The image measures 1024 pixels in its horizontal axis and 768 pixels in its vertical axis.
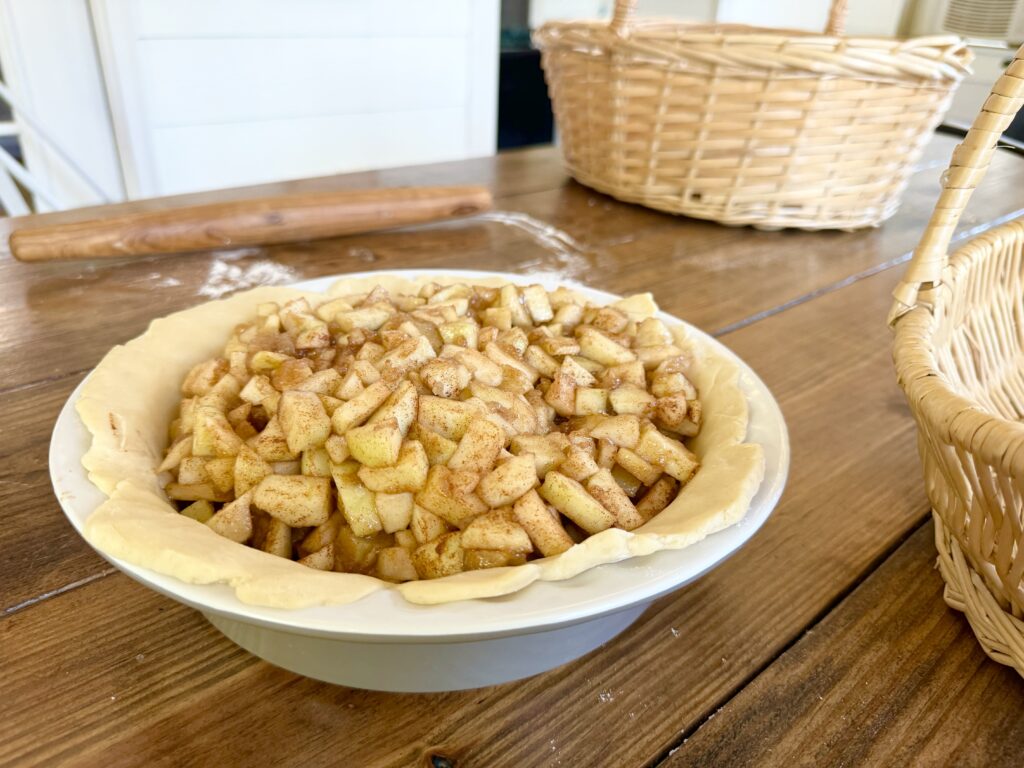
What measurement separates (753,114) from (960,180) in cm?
86

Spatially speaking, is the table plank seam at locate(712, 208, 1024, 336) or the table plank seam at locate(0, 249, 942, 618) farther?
the table plank seam at locate(712, 208, 1024, 336)

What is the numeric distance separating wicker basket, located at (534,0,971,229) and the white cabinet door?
1.78 m

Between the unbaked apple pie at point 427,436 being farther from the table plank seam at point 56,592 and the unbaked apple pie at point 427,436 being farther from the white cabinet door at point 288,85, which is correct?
the white cabinet door at point 288,85

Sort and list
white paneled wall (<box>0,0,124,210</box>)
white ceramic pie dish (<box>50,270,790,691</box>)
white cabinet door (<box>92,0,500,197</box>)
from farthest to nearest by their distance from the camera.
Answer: white cabinet door (<box>92,0,500,197</box>)
white paneled wall (<box>0,0,124,210</box>)
white ceramic pie dish (<box>50,270,790,691</box>)

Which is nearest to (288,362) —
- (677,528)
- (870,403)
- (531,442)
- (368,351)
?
(368,351)

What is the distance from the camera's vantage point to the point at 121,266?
130 centimetres

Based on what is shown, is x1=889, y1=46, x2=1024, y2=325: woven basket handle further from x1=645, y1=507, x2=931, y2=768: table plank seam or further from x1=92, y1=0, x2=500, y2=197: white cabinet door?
x1=92, y1=0, x2=500, y2=197: white cabinet door

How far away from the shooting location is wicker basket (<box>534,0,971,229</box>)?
1401 mm

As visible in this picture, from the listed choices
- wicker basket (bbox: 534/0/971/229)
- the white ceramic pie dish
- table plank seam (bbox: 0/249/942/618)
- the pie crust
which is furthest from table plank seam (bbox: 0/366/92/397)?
wicker basket (bbox: 534/0/971/229)

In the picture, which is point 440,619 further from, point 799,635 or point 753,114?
point 753,114

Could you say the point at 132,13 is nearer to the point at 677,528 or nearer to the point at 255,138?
the point at 255,138

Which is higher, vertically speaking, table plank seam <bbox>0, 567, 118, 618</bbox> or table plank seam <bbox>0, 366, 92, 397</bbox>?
table plank seam <bbox>0, 567, 118, 618</bbox>

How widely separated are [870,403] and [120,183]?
9.58 ft

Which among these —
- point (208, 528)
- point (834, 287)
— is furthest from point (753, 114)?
point (208, 528)
